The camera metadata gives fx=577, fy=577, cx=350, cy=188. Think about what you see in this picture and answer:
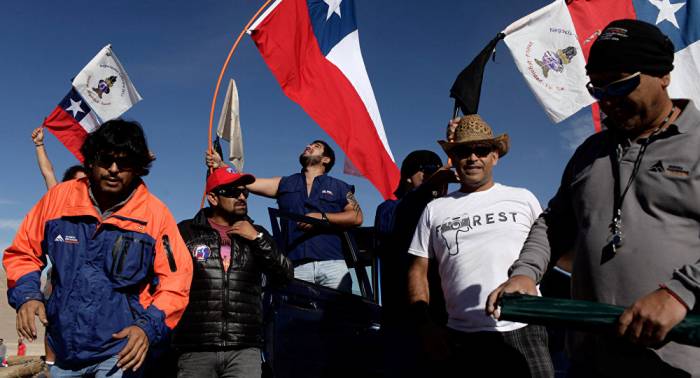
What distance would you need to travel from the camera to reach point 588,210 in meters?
1.94

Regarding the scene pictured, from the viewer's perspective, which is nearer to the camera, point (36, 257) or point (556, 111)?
point (36, 257)

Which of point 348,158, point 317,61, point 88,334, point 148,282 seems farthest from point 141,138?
point 317,61

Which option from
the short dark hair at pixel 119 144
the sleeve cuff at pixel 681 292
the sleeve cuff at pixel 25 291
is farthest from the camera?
the short dark hair at pixel 119 144

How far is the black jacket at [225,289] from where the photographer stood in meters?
3.74

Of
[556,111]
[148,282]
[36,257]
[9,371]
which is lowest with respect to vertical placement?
[9,371]

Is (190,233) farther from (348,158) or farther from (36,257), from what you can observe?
(348,158)

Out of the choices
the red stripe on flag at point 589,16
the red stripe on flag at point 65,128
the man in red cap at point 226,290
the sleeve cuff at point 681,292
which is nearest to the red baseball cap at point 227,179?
the man in red cap at point 226,290

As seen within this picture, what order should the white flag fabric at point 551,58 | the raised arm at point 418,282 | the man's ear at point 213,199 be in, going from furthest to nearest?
the white flag fabric at point 551,58
the man's ear at point 213,199
the raised arm at point 418,282

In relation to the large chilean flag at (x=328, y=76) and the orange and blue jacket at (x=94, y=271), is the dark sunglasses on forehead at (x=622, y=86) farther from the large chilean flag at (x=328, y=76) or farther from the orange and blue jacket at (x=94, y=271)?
the large chilean flag at (x=328, y=76)

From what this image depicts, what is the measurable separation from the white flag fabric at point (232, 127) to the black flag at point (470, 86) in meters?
2.48

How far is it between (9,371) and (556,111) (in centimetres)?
1132

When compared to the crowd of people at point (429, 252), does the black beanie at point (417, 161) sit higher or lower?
higher

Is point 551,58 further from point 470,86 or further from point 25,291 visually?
point 25,291

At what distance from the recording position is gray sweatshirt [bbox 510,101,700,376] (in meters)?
1.69
